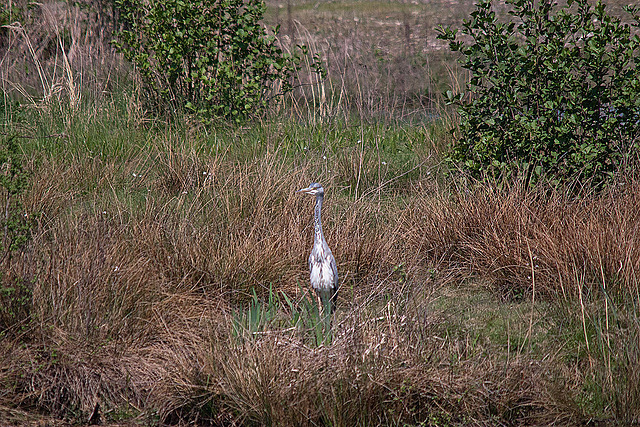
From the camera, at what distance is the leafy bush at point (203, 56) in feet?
21.4

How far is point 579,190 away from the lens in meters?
4.80

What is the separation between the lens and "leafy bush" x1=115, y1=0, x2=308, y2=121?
6.54m

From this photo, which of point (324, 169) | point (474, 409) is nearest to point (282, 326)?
point (474, 409)

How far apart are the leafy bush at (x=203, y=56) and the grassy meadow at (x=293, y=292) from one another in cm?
55

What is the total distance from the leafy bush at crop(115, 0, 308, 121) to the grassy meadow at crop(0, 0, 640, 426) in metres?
0.55

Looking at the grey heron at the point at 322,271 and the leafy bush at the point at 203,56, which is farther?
the leafy bush at the point at 203,56

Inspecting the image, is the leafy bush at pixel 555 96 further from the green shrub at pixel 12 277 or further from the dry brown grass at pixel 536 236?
the green shrub at pixel 12 277

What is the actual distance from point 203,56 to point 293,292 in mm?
3221

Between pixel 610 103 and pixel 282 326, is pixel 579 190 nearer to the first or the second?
pixel 610 103

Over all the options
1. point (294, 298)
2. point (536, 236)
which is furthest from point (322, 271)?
point (536, 236)

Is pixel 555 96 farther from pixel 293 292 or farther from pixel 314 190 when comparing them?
pixel 293 292

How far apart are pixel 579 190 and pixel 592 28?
113 cm

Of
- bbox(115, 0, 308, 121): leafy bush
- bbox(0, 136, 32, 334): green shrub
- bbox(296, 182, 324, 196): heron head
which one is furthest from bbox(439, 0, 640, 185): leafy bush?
bbox(0, 136, 32, 334): green shrub

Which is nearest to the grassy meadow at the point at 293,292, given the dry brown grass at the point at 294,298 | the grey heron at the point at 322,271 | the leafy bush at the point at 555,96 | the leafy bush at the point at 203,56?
the dry brown grass at the point at 294,298
